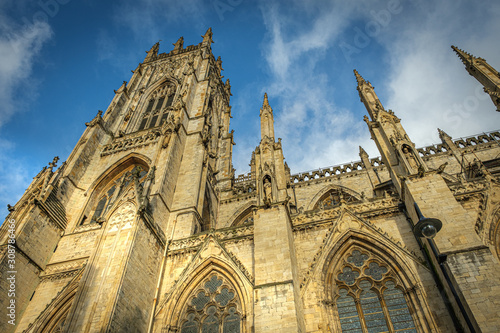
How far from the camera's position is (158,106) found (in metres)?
22.8

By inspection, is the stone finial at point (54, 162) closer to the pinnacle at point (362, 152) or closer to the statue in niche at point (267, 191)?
the statue in niche at point (267, 191)

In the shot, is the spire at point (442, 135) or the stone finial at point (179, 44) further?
the stone finial at point (179, 44)

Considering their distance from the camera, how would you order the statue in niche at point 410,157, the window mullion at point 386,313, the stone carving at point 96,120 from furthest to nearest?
the stone carving at point 96,120 → the statue in niche at point 410,157 → the window mullion at point 386,313

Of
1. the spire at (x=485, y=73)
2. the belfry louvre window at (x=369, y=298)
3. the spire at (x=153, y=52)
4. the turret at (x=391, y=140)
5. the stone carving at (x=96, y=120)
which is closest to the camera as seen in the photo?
the belfry louvre window at (x=369, y=298)

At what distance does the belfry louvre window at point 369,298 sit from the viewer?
8.28m

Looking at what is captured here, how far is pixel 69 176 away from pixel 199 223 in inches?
252

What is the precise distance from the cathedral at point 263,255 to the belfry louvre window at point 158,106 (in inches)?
238

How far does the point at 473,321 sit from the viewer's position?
6.73 meters

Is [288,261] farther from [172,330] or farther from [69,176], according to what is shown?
[69,176]

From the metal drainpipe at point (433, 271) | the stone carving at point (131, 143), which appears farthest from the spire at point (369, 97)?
the stone carving at point (131, 143)

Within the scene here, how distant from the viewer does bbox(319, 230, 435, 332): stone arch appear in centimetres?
822

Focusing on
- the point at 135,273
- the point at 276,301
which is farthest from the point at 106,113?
the point at 276,301

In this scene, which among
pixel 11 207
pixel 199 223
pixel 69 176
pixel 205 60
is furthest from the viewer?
pixel 205 60

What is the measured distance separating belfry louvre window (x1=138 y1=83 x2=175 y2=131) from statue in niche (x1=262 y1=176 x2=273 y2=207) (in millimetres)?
10215
